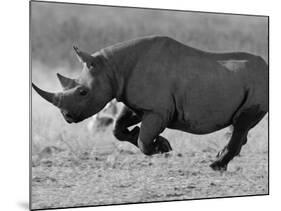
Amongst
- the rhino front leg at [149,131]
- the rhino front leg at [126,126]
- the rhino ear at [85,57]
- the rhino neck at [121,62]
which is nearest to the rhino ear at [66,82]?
the rhino ear at [85,57]

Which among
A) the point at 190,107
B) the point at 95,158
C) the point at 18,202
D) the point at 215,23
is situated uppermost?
the point at 215,23

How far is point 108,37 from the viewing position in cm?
427

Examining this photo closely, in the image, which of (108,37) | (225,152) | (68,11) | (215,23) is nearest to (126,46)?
(108,37)

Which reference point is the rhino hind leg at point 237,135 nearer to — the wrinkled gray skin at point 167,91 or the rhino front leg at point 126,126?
the wrinkled gray skin at point 167,91

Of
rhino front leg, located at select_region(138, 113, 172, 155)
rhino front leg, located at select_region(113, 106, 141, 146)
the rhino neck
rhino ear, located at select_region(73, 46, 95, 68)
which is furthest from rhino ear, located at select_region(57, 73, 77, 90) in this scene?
rhino front leg, located at select_region(138, 113, 172, 155)

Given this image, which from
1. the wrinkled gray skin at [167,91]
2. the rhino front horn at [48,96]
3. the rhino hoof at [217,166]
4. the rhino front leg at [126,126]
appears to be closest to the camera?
the rhino front horn at [48,96]

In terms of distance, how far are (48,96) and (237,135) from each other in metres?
1.40

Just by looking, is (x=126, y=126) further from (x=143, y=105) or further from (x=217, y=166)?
(x=217, y=166)

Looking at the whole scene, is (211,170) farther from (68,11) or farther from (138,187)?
(68,11)

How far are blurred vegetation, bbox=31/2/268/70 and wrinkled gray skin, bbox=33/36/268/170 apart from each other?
7 centimetres

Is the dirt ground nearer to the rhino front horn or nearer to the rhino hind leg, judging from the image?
the rhino hind leg

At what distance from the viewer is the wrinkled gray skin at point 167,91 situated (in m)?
4.15

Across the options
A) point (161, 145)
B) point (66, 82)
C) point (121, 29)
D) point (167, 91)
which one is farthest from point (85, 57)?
point (161, 145)

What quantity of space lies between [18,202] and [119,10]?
1444 mm
